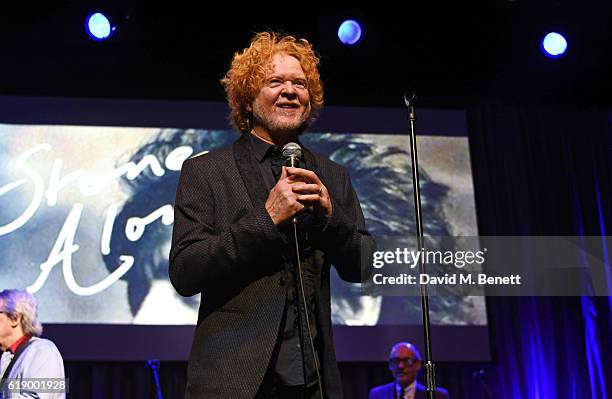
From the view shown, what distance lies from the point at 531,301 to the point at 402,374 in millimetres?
1296

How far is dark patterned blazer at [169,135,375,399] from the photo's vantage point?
5.17 ft

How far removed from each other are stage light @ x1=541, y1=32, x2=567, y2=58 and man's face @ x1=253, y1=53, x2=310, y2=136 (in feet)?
13.5

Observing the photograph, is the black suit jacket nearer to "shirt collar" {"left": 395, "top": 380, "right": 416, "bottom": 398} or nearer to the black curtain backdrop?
"shirt collar" {"left": 395, "top": 380, "right": 416, "bottom": 398}

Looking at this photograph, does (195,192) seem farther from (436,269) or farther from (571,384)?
(571,384)

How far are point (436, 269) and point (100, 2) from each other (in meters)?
2.89

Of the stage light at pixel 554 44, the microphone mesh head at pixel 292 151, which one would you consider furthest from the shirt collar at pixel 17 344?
the stage light at pixel 554 44

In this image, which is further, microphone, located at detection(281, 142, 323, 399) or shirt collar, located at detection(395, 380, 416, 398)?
shirt collar, located at detection(395, 380, 416, 398)

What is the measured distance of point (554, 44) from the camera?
563 centimetres

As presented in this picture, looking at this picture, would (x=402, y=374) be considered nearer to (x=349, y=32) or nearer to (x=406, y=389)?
(x=406, y=389)

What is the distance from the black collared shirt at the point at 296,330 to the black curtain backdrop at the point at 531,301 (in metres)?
3.72

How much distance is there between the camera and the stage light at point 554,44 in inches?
221

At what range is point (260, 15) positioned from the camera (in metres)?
5.32

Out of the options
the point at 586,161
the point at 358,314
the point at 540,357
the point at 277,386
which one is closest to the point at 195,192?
the point at 277,386

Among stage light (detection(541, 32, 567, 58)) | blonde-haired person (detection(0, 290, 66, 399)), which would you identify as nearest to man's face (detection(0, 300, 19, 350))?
blonde-haired person (detection(0, 290, 66, 399))
